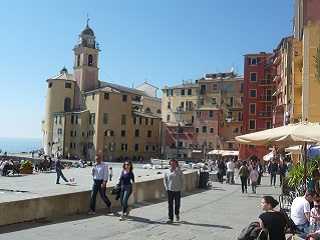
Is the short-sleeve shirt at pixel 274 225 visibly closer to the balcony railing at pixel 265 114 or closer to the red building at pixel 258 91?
the red building at pixel 258 91

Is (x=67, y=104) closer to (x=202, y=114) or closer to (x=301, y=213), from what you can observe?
(x=202, y=114)

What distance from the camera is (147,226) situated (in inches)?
488

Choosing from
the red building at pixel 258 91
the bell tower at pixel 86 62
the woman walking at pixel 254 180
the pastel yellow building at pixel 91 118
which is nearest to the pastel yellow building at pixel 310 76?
the woman walking at pixel 254 180

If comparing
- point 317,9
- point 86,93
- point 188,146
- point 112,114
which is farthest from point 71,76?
point 317,9

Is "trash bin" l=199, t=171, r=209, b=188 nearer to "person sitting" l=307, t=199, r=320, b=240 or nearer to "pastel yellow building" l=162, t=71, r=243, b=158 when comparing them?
"person sitting" l=307, t=199, r=320, b=240

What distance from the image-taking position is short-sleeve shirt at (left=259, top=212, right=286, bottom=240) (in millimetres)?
6934

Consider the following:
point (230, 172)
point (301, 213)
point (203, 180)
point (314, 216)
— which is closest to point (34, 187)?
point (203, 180)

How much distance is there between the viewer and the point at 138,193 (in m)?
17.5

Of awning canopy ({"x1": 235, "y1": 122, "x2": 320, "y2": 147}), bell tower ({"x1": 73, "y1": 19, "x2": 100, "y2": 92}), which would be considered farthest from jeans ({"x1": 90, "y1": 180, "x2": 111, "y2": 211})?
bell tower ({"x1": 73, "y1": 19, "x2": 100, "y2": 92})

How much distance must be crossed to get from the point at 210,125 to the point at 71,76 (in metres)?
32.5

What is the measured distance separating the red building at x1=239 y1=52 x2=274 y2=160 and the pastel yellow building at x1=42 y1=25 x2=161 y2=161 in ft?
82.1

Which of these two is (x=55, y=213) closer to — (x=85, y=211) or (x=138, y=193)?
(x=85, y=211)

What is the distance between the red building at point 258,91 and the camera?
276ft

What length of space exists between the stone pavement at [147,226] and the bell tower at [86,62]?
295 feet
